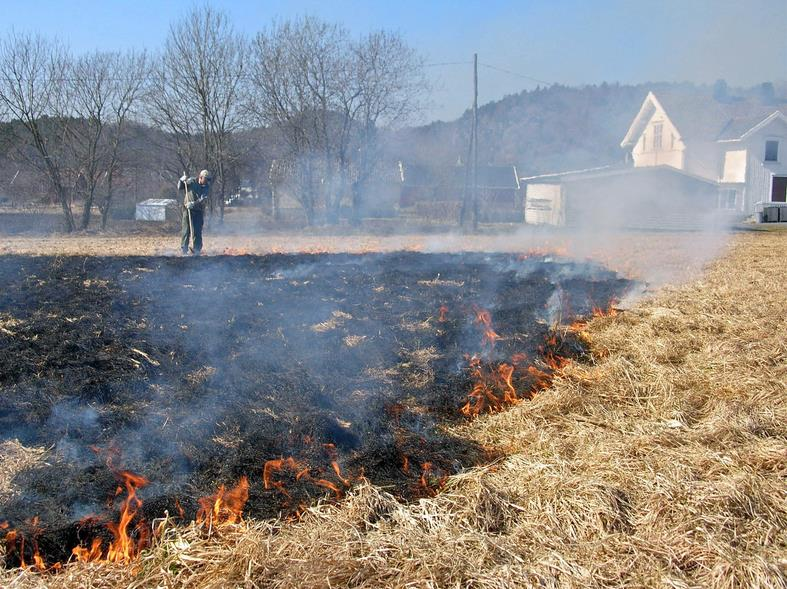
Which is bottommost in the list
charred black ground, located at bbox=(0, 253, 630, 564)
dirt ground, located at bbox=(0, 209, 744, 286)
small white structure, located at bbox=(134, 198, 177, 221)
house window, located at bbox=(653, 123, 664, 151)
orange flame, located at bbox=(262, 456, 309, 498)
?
orange flame, located at bbox=(262, 456, 309, 498)

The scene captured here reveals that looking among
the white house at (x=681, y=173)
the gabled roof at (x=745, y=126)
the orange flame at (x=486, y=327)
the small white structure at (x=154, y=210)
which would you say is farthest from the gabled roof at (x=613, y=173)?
the orange flame at (x=486, y=327)

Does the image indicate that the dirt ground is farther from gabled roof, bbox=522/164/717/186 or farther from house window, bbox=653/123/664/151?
house window, bbox=653/123/664/151

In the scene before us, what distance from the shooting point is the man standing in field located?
11.6 m

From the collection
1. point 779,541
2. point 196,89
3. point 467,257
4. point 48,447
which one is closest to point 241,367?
point 48,447

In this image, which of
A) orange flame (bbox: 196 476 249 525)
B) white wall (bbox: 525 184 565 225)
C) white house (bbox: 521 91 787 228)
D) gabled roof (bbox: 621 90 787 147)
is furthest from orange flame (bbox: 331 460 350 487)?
white wall (bbox: 525 184 565 225)

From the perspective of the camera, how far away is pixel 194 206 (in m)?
11.6

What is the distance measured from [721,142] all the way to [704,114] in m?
5.43

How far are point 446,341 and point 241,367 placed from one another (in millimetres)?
2111

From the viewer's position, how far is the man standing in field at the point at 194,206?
1163 cm

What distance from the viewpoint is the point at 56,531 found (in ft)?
9.57

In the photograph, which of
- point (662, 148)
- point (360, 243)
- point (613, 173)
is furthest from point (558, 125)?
point (360, 243)

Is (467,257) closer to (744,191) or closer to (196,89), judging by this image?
(196,89)

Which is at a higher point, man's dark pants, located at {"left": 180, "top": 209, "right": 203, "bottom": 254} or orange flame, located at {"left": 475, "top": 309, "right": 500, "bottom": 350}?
man's dark pants, located at {"left": 180, "top": 209, "right": 203, "bottom": 254}

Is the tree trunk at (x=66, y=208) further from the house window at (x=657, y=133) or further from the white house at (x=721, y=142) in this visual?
the house window at (x=657, y=133)
